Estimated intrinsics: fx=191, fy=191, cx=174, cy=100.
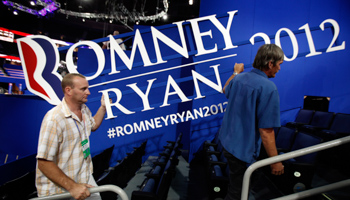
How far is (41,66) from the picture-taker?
2.46m

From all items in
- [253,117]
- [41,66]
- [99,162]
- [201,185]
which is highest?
[41,66]

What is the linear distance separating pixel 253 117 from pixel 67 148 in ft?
4.08

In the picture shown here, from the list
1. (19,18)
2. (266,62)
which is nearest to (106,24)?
(19,18)

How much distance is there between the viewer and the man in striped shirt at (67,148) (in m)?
1.10

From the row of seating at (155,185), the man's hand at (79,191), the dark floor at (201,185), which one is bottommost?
the dark floor at (201,185)

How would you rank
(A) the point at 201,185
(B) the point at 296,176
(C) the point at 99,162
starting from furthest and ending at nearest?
(A) the point at 201,185, (C) the point at 99,162, (B) the point at 296,176

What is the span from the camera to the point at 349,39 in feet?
12.4

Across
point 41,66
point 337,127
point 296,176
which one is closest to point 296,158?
point 296,176

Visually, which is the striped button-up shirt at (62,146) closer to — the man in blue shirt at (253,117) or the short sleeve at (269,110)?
the man in blue shirt at (253,117)

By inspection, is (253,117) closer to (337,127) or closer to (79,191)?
(79,191)

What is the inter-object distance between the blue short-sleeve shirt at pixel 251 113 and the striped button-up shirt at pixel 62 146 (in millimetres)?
1031

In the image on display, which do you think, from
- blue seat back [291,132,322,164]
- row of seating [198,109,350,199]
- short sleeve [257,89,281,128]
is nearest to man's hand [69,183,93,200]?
short sleeve [257,89,281,128]

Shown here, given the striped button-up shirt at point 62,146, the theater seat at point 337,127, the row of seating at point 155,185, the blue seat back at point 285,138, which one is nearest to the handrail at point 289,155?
the row of seating at point 155,185

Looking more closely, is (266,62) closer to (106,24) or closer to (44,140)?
(44,140)
